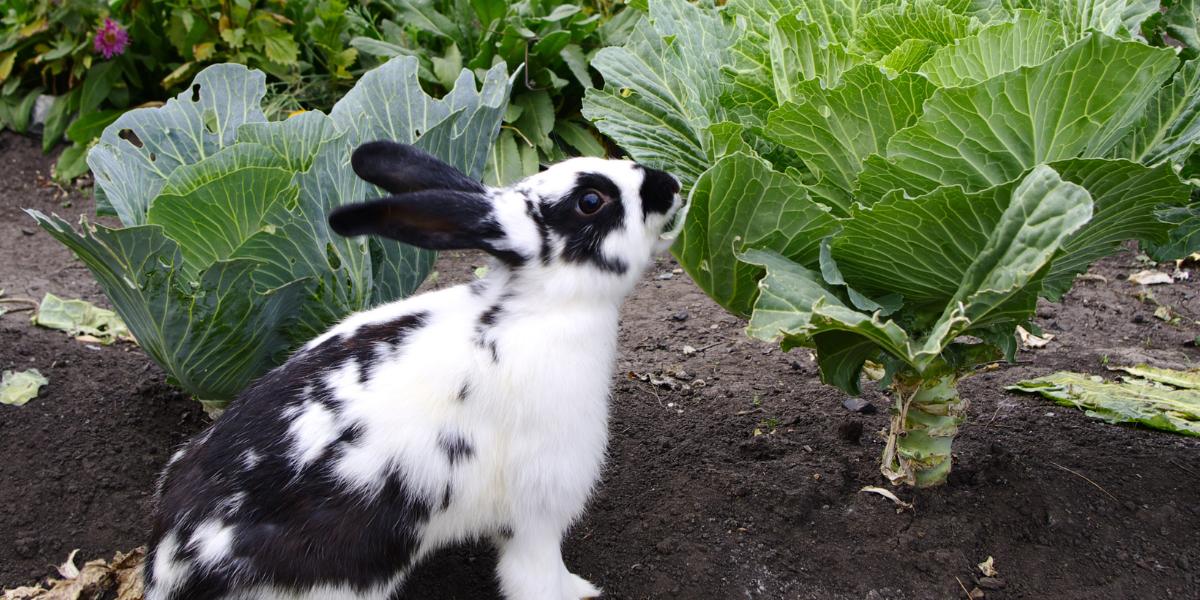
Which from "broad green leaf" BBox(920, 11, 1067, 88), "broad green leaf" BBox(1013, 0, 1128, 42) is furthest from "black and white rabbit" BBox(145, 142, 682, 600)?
"broad green leaf" BBox(1013, 0, 1128, 42)

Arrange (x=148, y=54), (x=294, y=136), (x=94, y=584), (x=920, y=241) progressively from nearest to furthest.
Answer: (x=920, y=241) < (x=94, y=584) < (x=294, y=136) < (x=148, y=54)

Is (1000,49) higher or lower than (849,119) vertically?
higher

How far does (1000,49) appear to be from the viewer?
255cm

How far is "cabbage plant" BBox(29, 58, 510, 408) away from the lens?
3.06 meters

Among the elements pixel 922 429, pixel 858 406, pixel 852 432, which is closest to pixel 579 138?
pixel 858 406

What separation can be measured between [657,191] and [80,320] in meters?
3.26

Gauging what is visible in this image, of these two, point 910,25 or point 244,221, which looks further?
point 244,221

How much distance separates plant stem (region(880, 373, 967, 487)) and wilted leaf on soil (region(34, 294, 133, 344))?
3.44m

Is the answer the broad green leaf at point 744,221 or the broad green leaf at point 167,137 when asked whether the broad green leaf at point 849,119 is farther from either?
the broad green leaf at point 167,137

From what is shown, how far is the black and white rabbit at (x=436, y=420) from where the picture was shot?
2562mm

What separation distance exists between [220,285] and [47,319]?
207cm

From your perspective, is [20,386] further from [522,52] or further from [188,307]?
[522,52]

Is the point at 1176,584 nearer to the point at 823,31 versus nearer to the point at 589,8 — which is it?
the point at 823,31

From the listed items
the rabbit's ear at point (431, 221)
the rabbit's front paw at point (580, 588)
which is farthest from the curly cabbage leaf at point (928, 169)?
the rabbit's front paw at point (580, 588)
